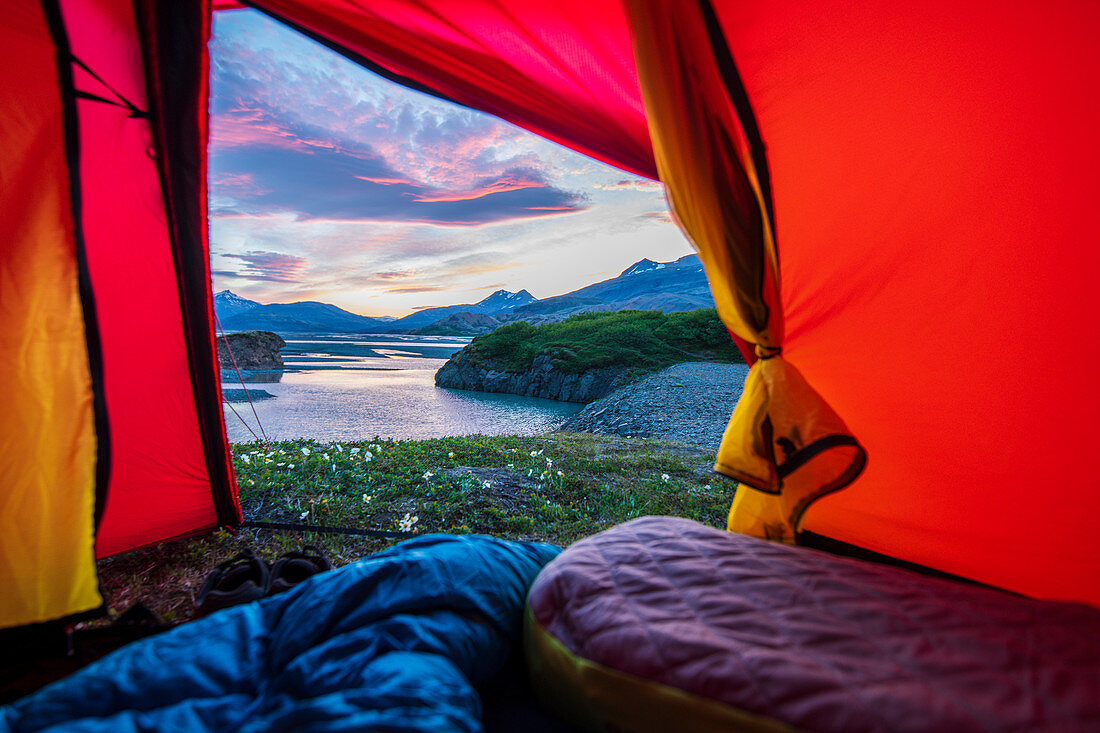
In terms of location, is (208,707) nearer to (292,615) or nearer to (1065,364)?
(292,615)

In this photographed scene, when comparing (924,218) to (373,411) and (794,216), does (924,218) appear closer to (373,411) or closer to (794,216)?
(794,216)

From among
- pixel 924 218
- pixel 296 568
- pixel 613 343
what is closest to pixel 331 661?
pixel 296 568

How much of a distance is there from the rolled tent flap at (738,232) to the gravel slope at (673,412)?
5230 millimetres

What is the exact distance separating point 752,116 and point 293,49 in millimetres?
3502

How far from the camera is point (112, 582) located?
2.49 m

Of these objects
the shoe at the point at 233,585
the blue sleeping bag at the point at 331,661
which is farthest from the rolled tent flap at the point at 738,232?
the shoe at the point at 233,585

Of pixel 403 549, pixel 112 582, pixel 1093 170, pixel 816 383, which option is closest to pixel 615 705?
pixel 403 549

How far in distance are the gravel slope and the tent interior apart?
503 centimetres

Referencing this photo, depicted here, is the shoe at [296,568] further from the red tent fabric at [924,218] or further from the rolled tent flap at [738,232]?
the red tent fabric at [924,218]

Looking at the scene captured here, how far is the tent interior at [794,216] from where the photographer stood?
1797 mm

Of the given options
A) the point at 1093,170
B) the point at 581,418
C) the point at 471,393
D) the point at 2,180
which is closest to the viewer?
the point at 1093,170

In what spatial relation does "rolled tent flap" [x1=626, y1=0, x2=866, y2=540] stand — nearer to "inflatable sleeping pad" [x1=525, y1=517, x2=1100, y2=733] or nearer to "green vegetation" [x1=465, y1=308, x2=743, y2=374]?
"inflatable sleeping pad" [x1=525, y1=517, x2=1100, y2=733]

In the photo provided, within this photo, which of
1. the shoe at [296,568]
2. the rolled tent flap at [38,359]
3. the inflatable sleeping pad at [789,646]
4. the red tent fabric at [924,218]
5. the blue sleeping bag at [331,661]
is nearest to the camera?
the inflatable sleeping pad at [789,646]

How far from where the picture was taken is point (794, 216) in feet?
7.18
